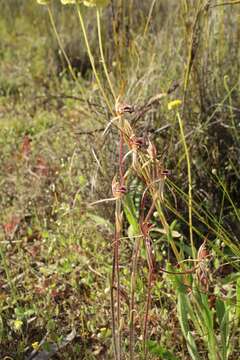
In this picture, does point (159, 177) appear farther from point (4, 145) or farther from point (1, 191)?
point (4, 145)

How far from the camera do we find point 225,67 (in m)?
2.16

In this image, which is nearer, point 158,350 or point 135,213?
point 158,350

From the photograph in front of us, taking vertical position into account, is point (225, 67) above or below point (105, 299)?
above

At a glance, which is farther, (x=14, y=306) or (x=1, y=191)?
(x=1, y=191)

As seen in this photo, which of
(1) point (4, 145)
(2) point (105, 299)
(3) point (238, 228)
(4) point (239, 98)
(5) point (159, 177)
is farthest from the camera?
(1) point (4, 145)

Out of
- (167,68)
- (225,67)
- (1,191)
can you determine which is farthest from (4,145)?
(225,67)

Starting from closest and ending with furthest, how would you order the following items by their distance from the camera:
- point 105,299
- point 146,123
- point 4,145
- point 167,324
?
1. point 167,324
2. point 105,299
3. point 146,123
4. point 4,145

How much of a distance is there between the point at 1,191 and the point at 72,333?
0.90 metres

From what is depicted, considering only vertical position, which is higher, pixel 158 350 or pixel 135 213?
pixel 135 213

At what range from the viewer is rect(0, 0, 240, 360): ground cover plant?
115cm

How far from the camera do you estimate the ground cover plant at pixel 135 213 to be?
115 centimetres

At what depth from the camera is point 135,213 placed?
149 cm

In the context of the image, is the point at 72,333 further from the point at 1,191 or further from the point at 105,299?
the point at 1,191

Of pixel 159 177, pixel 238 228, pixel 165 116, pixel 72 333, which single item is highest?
pixel 159 177
